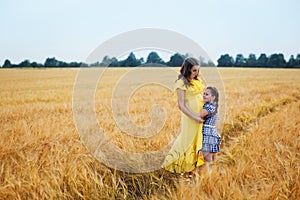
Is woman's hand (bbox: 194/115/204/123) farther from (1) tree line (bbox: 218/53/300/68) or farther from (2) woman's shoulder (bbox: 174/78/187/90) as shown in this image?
(1) tree line (bbox: 218/53/300/68)

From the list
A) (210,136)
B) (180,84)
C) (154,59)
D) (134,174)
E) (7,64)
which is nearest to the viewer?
(134,174)

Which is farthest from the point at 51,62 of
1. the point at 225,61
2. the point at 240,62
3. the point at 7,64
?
the point at 240,62

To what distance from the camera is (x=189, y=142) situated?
333 centimetres

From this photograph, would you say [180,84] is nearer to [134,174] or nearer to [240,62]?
[134,174]

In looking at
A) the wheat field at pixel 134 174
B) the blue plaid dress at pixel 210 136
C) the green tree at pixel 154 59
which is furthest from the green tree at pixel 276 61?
the blue plaid dress at pixel 210 136

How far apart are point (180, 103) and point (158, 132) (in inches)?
42.8

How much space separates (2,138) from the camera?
3600 mm

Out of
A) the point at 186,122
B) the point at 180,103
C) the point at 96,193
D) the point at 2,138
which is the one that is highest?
the point at 180,103

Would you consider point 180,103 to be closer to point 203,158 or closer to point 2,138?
point 203,158

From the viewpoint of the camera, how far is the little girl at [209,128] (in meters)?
3.20

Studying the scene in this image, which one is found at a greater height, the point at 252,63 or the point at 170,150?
the point at 252,63

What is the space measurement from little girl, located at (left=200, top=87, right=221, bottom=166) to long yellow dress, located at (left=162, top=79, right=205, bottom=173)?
68 millimetres

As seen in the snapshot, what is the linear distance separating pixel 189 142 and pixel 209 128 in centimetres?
28

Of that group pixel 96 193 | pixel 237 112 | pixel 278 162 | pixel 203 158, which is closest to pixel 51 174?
pixel 96 193
